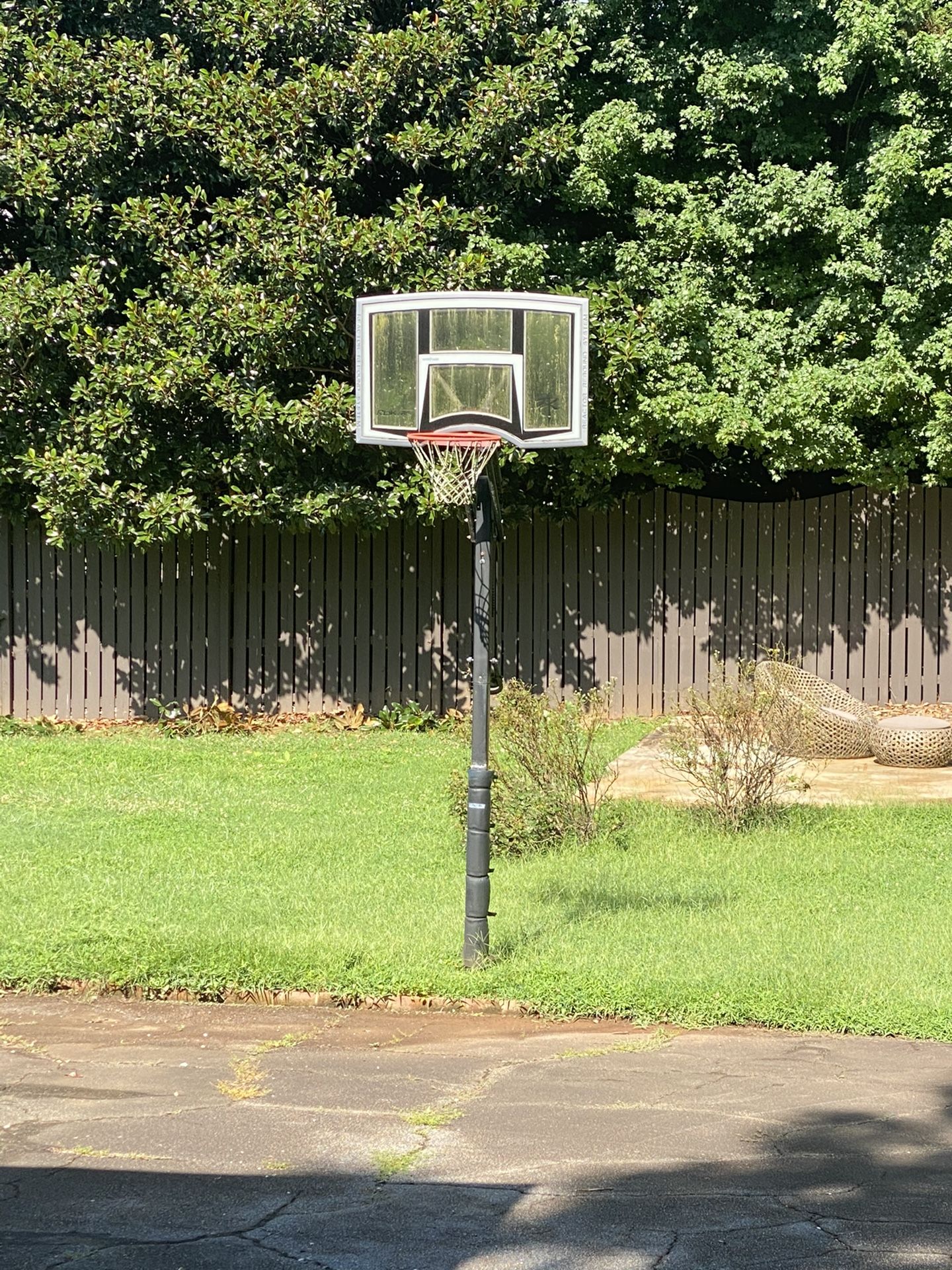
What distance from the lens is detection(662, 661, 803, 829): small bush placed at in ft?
33.1

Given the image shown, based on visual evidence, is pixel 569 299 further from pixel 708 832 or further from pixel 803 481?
pixel 803 481

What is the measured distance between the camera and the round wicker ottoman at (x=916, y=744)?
12344 mm

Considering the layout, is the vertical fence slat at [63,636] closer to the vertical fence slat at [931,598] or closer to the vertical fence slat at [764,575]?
the vertical fence slat at [764,575]

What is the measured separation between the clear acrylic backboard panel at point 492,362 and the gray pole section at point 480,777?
0.38 metres

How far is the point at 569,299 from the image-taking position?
742 cm

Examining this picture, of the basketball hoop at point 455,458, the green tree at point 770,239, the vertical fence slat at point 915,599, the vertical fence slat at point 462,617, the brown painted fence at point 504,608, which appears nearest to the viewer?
the basketball hoop at point 455,458

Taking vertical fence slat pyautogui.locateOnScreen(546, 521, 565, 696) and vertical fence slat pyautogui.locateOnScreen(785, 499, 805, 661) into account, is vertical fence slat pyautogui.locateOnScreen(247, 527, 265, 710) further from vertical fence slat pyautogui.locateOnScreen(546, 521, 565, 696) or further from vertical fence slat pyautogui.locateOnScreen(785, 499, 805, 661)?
vertical fence slat pyautogui.locateOnScreen(785, 499, 805, 661)

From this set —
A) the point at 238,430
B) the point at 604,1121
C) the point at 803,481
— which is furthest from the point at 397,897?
the point at 803,481

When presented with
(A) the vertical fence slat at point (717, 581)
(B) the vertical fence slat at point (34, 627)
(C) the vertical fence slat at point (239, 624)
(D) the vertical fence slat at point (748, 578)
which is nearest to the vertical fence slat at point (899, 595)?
(D) the vertical fence slat at point (748, 578)

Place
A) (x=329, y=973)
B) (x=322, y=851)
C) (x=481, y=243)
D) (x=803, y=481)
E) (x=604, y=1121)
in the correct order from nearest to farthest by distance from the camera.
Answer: (x=604, y=1121), (x=329, y=973), (x=322, y=851), (x=481, y=243), (x=803, y=481)

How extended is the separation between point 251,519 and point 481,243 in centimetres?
383

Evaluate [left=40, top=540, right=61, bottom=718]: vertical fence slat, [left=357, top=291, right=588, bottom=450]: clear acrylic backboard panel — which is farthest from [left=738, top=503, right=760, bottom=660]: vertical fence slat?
[left=357, top=291, right=588, bottom=450]: clear acrylic backboard panel

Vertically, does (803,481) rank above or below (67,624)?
above

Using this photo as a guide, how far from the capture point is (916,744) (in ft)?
40.5
